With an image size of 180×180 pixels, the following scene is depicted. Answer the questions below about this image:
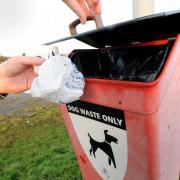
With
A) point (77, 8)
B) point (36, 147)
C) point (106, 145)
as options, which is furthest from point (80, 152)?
point (36, 147)

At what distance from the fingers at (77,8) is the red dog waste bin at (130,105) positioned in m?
0.10

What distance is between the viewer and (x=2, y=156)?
3.06 m

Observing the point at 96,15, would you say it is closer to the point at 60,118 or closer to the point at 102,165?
the point at 102,165

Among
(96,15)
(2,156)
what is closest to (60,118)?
(2,156)

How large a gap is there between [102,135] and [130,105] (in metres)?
0.29

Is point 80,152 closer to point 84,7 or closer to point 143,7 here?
point 84,7

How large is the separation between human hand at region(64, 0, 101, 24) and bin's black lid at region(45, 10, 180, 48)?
0.35 feet

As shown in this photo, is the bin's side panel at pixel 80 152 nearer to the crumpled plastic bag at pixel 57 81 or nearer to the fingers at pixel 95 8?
the crumpled plastic bag at pixel 57 81

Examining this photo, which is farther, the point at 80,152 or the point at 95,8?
the point at 80,152

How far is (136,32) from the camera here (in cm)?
142

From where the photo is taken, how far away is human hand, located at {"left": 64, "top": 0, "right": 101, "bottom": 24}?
1399 mm

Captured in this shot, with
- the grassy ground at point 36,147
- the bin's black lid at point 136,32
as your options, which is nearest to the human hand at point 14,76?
the bin's black lid at point 136,32

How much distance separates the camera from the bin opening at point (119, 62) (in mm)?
1514

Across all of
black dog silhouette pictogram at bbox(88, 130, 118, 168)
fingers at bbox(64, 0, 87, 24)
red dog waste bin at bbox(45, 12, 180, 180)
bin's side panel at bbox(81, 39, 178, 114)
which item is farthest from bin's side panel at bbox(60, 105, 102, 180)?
fingers at bbox(64, 0, 87, 24)
